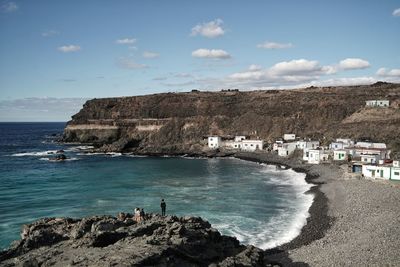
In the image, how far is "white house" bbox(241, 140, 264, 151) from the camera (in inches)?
3377

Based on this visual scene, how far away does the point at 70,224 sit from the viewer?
2194 centimetres

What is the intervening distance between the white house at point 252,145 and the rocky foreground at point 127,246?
64.4 metres

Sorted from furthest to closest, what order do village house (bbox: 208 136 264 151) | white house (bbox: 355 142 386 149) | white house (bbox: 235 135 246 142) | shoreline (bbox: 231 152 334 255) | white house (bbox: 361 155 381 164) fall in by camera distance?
white house (bbox: 235 135 246 142)
village house (bbox: 208 136 264 151)
white house (bbox: 355 142 386 149)
white house (bbox: 361 155 381 164)
shoreline (bbox: 231 152 334 255)

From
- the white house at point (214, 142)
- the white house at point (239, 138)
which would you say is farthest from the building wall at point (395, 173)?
the white house at point (214, 142)

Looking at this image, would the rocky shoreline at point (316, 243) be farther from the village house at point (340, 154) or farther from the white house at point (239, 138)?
the white house at point (239, 138)

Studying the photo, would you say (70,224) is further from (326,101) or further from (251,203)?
(326,101)

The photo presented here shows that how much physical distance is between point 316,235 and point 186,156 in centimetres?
5811

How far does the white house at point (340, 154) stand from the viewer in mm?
63434

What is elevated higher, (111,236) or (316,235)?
(111,236)

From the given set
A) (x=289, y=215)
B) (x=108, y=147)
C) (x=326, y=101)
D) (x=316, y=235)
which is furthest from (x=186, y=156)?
(x=316, y=235)

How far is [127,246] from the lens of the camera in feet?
56.5

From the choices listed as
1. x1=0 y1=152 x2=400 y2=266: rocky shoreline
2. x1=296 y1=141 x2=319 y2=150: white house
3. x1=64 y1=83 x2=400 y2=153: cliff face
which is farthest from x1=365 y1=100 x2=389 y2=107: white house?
x1=0 y1=152 x2=400 y2=266: rocky shoreline

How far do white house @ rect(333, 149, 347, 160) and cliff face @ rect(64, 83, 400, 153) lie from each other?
13.1m

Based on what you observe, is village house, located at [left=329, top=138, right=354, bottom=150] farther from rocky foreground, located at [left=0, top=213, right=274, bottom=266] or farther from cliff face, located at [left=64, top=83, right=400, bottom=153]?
rocky foreground, located at [left=0, top=213, right=274, bottom=266]
